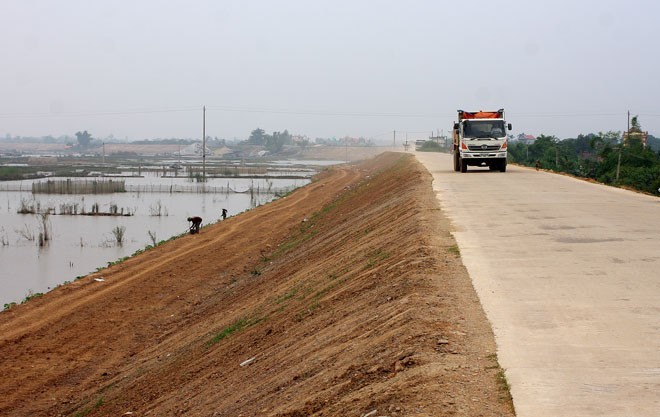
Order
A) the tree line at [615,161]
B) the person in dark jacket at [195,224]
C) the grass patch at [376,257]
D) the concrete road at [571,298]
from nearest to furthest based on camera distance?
the concrete road at [571,298], the grass patch at [376,257], the person in dark jacket at [195,224], the tree line at [615,161]

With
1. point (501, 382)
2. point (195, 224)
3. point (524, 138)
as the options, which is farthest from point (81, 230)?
point (524, 138)

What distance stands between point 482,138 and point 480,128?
1.50 ft

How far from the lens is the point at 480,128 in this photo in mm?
34625

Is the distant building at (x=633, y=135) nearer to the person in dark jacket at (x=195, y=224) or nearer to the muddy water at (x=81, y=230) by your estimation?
the muddy water at (x=81, y=230)

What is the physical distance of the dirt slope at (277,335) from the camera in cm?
761

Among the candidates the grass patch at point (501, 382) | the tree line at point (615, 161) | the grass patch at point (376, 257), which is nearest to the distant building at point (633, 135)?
the tree line at point (615, 161)

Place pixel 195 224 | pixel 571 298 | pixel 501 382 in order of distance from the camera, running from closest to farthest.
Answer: pixel 501 382 → pixel 571 298 → pixel 195 224

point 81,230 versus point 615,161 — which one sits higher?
point 615,161

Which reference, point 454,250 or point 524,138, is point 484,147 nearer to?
point 454,250

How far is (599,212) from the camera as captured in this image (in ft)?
62.1

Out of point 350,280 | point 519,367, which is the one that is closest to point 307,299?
point 350,280

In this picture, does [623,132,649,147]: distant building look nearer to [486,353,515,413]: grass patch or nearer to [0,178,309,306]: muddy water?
[0,178,309,306]: muddy water

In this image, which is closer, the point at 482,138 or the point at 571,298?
the point at 571,298

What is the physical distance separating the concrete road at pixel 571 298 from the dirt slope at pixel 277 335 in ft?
1.08
